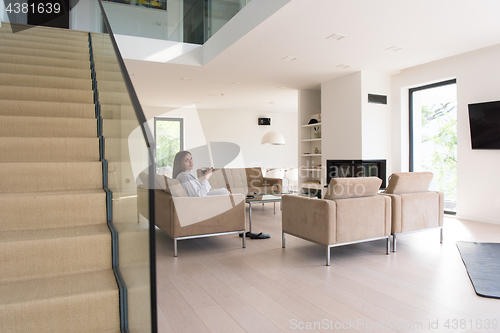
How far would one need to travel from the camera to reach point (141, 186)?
122 centimetres

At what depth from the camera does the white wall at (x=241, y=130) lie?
11250 mm

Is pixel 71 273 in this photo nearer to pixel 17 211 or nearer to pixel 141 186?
pixel 17 211

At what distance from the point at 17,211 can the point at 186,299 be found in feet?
4.09

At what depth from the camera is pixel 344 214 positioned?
3381 mm

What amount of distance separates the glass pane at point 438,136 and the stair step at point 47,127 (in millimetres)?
6158

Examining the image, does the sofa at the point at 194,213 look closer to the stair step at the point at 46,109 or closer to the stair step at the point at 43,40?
the stair step at the point at 46,109

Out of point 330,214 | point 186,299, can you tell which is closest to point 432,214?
point 330,214

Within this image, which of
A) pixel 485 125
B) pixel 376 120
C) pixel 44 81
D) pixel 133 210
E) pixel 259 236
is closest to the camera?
pixel 133 210

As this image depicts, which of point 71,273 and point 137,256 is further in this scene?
point 71,273

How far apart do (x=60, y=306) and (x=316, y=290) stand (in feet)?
5.93

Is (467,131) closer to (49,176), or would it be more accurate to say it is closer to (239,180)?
(239,180)

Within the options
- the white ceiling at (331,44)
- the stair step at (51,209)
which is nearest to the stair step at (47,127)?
the stair step at (51,209)

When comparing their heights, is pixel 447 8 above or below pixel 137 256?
above

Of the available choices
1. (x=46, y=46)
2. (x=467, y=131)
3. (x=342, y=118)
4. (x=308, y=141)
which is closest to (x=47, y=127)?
(x=46, y=46)
